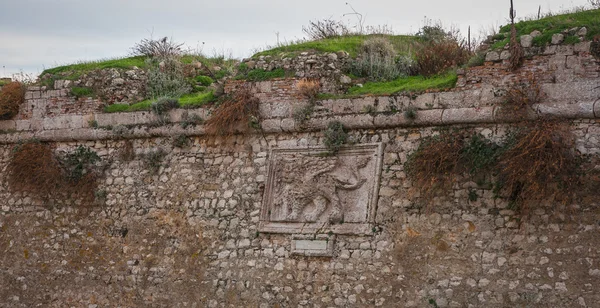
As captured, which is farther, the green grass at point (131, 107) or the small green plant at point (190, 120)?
the green grass at point (131, 107)

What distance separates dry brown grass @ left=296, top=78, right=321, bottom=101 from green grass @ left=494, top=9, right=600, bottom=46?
2.77 meters

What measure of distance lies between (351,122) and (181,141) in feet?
9.80

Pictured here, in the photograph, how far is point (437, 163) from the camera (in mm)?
11297

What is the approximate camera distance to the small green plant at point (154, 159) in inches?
550

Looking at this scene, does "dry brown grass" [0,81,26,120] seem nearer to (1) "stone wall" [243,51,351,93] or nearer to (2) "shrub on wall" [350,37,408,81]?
(1) "stone wall" [243,51,351,93]

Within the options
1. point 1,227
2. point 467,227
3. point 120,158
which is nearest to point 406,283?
point 467,227

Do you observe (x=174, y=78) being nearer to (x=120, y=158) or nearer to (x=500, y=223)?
(x=120, y=158)

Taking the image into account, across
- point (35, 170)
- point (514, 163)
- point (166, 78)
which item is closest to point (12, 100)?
point (35, 170)

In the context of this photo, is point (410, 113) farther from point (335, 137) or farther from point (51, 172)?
point (51, 172)

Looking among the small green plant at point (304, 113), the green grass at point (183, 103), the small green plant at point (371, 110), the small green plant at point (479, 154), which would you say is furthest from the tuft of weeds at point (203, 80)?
the small green plant at point (479, 154)

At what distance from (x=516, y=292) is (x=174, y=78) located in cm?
782

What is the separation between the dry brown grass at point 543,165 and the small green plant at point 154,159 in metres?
5.72

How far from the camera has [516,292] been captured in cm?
1059

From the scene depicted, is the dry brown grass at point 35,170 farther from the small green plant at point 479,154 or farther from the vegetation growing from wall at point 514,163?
the small green plant at point 479,154
